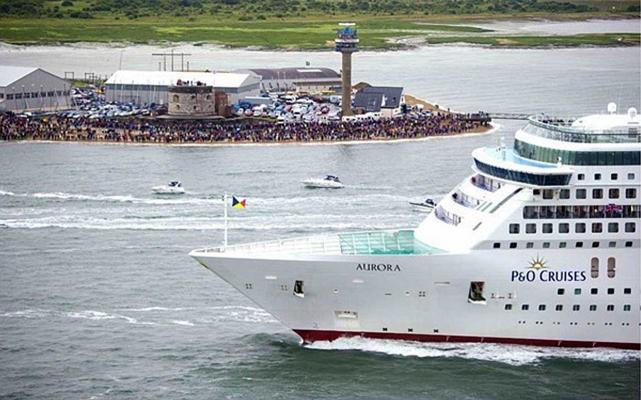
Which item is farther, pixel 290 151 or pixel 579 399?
pixel 290 151

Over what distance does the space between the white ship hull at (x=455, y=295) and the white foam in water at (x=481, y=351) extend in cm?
17

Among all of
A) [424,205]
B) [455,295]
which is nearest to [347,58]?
[424,205]

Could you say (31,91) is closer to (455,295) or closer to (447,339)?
(447,339)

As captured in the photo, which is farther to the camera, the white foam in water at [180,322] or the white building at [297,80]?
the white building at [297,80]

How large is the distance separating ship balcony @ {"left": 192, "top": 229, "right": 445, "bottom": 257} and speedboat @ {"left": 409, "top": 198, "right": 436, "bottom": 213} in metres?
20.0

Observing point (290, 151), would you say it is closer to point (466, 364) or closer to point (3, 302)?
point (3, 302)

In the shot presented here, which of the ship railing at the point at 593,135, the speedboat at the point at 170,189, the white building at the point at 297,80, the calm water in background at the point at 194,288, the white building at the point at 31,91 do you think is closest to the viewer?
the calm water in background at the point at 194,288

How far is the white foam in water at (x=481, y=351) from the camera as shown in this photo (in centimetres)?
4328

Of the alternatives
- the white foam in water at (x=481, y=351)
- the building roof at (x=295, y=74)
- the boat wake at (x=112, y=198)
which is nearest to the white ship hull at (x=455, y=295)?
the white foam in water at (x=481, y=351)

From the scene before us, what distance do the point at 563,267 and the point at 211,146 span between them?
50.8 metres

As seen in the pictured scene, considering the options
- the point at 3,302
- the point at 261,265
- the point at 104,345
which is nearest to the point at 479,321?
the point at 261,265

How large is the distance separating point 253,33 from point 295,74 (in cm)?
5061

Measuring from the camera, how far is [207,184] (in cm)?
7488

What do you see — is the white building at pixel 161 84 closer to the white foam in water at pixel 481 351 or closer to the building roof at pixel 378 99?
the building roof at pixel 378 99
